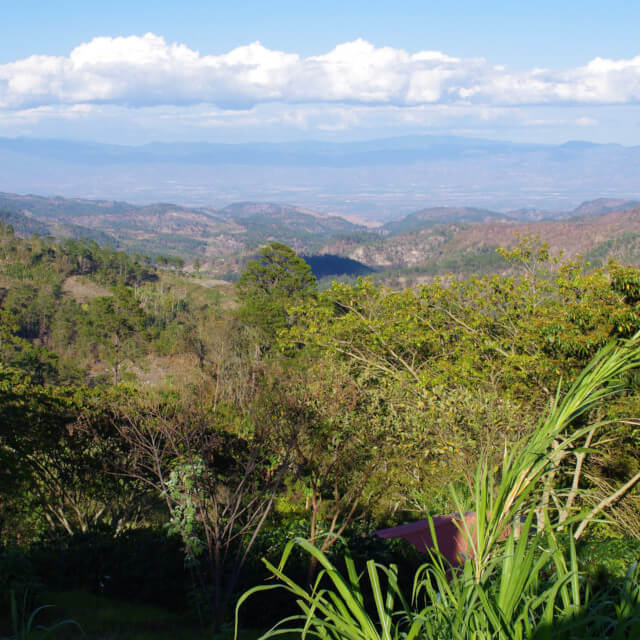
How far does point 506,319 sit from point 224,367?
12184 millimetres

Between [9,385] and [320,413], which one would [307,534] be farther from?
[9,385]

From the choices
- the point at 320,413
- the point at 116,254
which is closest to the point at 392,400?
the point at 320,413

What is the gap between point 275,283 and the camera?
109ft

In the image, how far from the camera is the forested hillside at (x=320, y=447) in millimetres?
6402

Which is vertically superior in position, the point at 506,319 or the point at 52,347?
the point at 506,319

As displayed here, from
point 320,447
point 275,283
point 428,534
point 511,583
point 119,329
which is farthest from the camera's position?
point 119,329

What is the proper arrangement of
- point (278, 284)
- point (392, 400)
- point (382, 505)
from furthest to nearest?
1. point (278, 284)
2. point (382, 505)
3. point (392, 400)

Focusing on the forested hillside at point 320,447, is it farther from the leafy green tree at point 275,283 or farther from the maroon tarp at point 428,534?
the leafy green tree at point 275,283

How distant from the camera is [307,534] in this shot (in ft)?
23.9

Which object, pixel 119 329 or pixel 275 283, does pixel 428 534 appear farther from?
pixel 119 329

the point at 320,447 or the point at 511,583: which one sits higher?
the point at 511,583

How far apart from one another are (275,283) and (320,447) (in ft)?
78.6

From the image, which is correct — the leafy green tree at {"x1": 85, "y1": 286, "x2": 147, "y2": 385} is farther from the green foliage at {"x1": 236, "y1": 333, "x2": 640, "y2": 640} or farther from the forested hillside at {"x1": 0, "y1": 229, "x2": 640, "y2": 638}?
the green foliage at {"x1": 236, "y1": 333, "x2": 640, "y2": 640}

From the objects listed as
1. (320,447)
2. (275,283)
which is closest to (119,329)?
(275,283)
